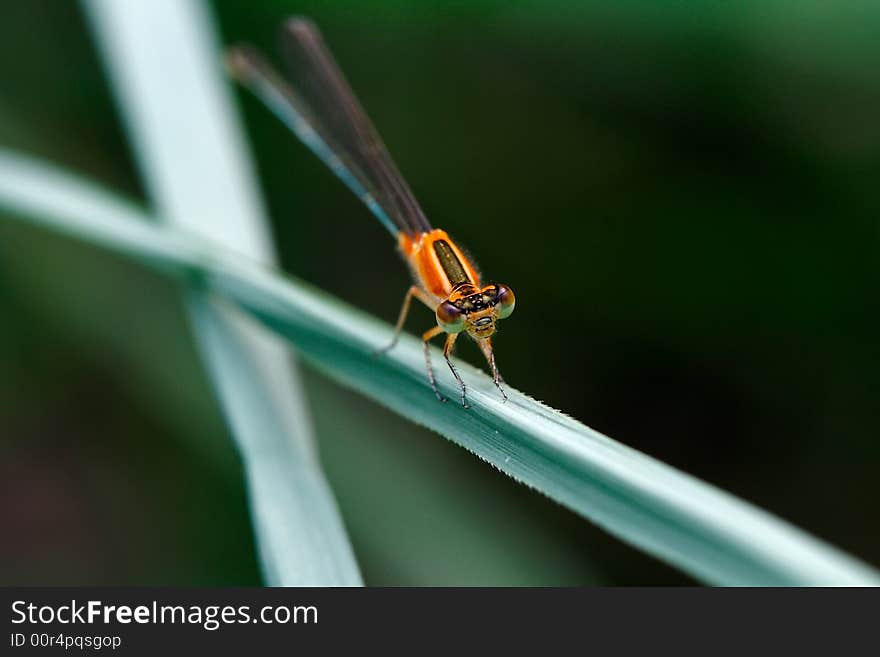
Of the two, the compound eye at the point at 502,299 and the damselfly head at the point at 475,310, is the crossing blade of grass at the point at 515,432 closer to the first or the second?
the damselfly head at the point at 475,310

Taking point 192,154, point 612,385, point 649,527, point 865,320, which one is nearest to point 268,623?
point 649,527

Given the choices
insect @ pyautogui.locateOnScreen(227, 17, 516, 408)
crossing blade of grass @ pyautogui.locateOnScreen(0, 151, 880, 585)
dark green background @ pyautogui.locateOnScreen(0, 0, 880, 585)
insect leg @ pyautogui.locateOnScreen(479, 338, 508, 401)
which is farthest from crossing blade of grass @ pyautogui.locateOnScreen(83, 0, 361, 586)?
dark green background @ pyautogui.locateOnScreen(0, 0, 880, 585)

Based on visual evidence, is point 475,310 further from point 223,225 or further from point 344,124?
point 344,124

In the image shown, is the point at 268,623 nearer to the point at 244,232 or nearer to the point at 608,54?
the point at 244,232

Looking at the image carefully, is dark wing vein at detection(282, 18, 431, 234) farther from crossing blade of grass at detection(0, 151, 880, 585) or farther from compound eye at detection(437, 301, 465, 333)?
crossing blade of grass at detection(0, 151, 880, 585)

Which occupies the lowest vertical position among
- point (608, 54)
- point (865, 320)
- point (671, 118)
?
point (865, 320)

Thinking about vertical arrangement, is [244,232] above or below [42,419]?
below
